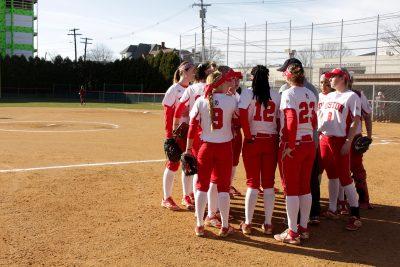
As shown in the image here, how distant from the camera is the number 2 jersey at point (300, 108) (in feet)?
16.3

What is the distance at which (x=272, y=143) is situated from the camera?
17.3ft

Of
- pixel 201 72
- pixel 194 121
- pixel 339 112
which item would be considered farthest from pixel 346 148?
pixel 201 72

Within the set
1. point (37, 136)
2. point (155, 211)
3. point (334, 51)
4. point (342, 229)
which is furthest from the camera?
point (334, 51)

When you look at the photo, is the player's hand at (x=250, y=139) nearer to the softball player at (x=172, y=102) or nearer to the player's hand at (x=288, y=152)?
the player's hand at (x=288, y=152)

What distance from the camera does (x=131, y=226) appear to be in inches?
223

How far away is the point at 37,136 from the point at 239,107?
11.4m

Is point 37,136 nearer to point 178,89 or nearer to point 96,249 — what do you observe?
point 178,89

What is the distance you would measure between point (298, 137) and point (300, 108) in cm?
35

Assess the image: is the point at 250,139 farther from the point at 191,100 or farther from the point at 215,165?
the point at 191,100

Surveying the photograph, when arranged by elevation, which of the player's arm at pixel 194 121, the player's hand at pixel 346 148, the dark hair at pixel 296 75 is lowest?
the player's hand at pixel 346 148

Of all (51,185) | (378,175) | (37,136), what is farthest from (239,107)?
(37,136)

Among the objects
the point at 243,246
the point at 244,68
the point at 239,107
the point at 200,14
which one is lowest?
the point at 243,246

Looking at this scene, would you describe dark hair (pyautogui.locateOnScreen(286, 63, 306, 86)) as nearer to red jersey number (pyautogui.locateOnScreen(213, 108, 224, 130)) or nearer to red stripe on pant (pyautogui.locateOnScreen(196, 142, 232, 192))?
red jersey number (pyautogui.locateOnScreen(213, 108, 224, 130))

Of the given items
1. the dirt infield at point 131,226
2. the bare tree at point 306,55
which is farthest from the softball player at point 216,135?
the bare tree at point 306,55
